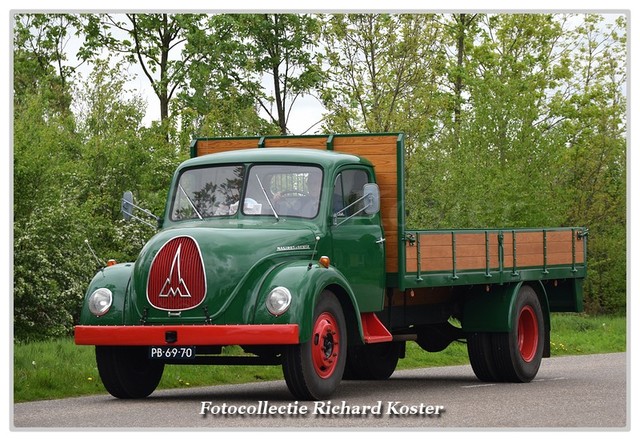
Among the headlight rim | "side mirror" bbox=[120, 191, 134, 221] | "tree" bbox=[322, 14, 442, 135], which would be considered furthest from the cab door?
"tree" bbox=[322, 14, 442, 135]

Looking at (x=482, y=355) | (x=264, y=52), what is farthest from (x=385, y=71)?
(x=482, y=355)

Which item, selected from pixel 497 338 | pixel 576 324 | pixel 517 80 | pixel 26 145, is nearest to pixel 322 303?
pixel 497 338

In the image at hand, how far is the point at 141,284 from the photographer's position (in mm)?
13812

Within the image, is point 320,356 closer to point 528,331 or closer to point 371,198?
point 371,198

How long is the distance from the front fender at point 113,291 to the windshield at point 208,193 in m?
1.02

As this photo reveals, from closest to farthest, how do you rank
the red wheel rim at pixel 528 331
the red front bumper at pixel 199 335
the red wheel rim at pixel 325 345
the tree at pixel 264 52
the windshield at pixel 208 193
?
the red front bumper at pixel 199 335 → the red wheel rim at pixel 325 345 → the windshield at pixel 208 193 → the red wheel rim at pixel 528 331 → the tree at pixel 264 52

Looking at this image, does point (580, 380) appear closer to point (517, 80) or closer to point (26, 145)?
point (26, 145)

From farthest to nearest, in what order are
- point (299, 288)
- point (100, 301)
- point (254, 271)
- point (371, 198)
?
point (371, 198)
point (100, 301)
point (254, 271)
point (299, 288)

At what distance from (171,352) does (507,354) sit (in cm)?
575

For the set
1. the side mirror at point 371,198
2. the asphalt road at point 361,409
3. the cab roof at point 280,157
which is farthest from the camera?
the cab roof at point 280,157

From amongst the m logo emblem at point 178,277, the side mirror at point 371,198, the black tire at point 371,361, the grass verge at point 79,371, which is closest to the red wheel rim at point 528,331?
the black tire at point 371,361

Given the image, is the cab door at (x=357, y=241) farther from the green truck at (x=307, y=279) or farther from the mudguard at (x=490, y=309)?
the mudguard at (x=490, y=309)

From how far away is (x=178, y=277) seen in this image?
44.8ft

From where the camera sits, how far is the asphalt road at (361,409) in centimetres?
1212
